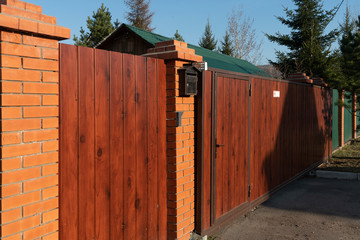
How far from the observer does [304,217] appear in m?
5.20

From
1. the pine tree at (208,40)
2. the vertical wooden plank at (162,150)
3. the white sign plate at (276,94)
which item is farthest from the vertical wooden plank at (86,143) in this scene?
the pine tree at (208,40)

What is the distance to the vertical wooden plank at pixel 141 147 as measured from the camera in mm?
3389

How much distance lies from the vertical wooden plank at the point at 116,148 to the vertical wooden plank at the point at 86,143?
0.22m

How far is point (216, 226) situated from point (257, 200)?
1.51 m

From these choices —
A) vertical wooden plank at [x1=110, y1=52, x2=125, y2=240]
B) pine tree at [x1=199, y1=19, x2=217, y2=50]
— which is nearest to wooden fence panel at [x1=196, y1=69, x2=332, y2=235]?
vertical wooden plank at [x1=110, y1=52, x2=125, y2=240]

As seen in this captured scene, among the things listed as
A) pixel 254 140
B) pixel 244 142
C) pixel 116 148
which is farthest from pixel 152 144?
pixel 254 140

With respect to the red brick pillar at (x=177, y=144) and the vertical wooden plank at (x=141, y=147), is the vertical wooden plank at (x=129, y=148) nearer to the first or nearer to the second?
the vertical wooden plank at (x=141, y=147)

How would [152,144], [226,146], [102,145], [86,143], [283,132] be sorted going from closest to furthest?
[86,143]
[102,145]
[152,144]
[226,146]
[283,132]

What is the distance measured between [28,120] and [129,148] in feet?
3.73

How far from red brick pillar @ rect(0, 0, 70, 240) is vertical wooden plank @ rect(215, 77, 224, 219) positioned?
2.45m

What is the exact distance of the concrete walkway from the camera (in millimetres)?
4500

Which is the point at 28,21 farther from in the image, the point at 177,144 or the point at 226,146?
the point at 226,146

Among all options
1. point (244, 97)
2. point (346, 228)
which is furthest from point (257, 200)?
point (244, 97)

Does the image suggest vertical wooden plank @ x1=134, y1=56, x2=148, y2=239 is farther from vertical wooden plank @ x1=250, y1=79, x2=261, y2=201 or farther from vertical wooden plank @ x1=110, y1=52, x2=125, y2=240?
vertical wooden plank @ x1=250, y1=79, x2=261, y2=201
